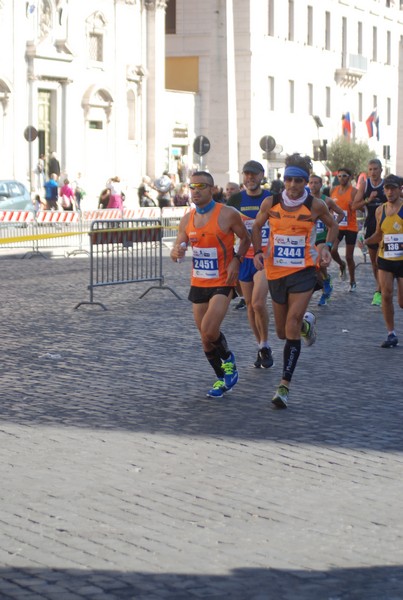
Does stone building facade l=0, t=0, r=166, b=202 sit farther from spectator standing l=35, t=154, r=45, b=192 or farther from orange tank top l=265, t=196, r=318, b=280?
orange tank top l=265, t=196, r=318, b=280

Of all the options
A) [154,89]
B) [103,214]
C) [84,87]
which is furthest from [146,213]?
[154,89]

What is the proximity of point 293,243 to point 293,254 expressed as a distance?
77 mm

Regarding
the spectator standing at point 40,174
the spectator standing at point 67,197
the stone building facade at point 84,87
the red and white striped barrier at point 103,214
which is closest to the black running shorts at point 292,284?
the red and white striped barrier at point 103,214

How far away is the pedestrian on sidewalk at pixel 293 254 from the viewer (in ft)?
33.2

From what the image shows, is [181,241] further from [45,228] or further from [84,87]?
[84,87]

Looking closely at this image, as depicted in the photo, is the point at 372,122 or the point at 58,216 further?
the point at 372,122

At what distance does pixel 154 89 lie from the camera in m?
56.4

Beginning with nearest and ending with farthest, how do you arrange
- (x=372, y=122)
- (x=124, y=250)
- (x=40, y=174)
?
(x=124, y=250), (x=40, y=174), (x=372, y=122)

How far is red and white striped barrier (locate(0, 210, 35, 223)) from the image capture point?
31250 millimetres

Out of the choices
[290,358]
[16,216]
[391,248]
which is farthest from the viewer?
[16,216]

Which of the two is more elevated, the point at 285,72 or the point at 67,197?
the point at 285,72

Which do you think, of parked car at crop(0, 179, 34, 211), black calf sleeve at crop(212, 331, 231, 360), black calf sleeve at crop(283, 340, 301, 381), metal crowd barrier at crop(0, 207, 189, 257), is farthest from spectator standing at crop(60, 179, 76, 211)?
black calf sleeve at crop(283, 340, 301, 381)

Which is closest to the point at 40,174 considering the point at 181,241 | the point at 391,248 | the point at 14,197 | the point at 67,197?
the point at 67,197

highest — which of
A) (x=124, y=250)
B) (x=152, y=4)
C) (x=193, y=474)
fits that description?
(x=152, y=4)
